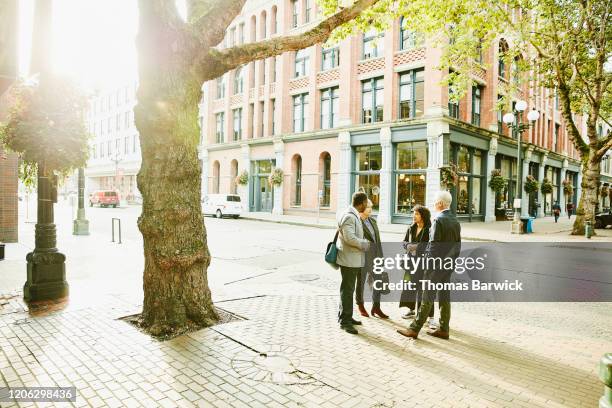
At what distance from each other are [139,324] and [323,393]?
2872 mm

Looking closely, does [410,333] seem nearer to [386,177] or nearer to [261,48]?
[261,48]

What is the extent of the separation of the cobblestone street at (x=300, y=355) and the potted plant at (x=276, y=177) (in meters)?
22.3

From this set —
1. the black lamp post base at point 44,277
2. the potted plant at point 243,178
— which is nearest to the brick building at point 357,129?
the potted plant at point 243,178

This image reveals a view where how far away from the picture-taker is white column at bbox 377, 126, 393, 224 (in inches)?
931

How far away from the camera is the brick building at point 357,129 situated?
2311cm

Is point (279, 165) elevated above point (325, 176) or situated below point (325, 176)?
above

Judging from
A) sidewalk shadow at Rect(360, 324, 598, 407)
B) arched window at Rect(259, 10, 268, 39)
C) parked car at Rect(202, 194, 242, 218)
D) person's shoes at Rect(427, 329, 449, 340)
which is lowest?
sidewalk shadow at Rect(360, 324, 598, 407)

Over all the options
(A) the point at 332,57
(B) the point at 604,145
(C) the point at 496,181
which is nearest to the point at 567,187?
(C) the point at 496,181

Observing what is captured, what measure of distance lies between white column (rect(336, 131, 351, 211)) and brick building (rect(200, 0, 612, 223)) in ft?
0.23

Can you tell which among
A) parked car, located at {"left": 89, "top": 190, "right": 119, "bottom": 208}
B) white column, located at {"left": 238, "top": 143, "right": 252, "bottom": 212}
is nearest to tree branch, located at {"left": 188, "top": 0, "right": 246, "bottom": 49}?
white column, located at {"left": 238, "top": 143, "right": 252, "bottom": 212}

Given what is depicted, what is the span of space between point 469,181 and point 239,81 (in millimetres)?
21426

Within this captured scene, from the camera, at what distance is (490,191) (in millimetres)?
26250

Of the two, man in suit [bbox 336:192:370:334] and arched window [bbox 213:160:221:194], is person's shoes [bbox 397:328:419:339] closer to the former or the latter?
man in suit [bbox 336:192:370:334]

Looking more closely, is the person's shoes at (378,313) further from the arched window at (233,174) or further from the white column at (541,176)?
the white column at (541,176)
